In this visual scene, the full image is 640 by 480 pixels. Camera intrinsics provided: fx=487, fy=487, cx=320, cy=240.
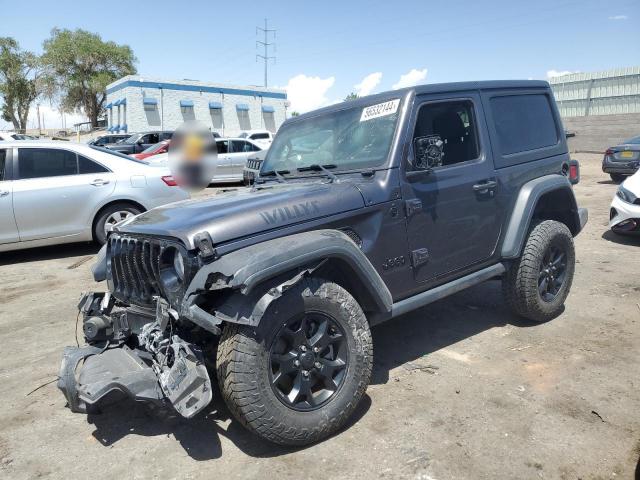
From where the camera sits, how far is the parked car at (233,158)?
47.6 ft

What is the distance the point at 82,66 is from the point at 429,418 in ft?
180

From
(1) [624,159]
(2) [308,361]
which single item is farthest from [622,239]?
(2) [308,361]

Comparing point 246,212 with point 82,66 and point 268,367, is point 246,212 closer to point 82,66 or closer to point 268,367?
point 268,367

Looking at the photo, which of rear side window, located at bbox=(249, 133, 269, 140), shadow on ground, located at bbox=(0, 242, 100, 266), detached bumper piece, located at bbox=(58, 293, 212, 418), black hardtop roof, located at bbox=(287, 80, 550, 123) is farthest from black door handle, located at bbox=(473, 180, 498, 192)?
rear side window, located at bbox=(249, 133, 269, 140)

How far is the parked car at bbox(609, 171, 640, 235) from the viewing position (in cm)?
663

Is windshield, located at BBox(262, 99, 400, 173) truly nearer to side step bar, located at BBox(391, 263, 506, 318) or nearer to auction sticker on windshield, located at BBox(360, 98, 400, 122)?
auction sticker on windshield, located at BBox(360, 98, 400, 122)

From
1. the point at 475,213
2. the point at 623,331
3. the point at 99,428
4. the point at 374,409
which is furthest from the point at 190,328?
the point at 623,331

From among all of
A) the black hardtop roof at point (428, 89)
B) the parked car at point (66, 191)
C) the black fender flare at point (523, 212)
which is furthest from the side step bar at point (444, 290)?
the parked car at point (66, 191)

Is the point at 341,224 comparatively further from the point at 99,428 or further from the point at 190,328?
the point at 99,428

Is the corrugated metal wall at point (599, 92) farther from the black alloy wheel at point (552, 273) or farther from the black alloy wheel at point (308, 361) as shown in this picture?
the black alloy wheel at point (308, 361)

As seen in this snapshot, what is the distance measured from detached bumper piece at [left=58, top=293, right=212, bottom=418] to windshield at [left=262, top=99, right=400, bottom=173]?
164cm

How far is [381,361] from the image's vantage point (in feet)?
12.1

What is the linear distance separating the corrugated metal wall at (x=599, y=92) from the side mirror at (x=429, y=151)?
27.4 meters

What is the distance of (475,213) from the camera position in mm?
3641
